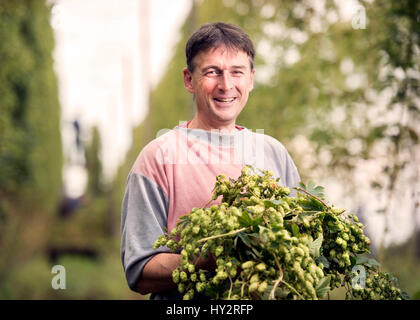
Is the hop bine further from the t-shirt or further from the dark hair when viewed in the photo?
the dark hair

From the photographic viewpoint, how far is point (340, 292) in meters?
8.46

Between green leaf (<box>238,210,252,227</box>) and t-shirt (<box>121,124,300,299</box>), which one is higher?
t-shirt (<box>121,124,300,299</box>)

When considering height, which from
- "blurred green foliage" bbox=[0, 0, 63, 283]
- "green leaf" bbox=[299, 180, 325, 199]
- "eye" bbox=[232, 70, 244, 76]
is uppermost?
"blurred green foliage" bbox=[0, 0, 63, 283]

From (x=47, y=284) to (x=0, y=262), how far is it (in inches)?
95.0

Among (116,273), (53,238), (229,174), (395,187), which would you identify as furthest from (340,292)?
(53,238)

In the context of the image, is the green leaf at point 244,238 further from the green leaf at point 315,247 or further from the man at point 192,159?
the man at point 192,159

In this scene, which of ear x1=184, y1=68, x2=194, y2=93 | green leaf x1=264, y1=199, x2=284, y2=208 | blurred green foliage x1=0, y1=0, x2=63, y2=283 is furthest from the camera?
blurred green foliage x1=0, y1=0, x2=63, y2=283

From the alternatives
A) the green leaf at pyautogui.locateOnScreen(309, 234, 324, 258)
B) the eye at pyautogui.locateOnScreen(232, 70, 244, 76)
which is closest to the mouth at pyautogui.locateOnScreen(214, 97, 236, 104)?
the eye at pyautogui.locateOnScreen(232, 70, 244, 76)

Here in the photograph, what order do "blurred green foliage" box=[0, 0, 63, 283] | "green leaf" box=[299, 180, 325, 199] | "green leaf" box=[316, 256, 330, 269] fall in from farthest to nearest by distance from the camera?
"blurred green foliage" box=[0, 0, 63, 283], "green leaf" box=[299, 180, 325, 199], "green leaf" box=[316, 256, 330, 269]

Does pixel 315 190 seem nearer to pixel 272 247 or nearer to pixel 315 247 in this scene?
pixel 315 247

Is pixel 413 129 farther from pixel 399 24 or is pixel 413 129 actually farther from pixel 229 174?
pixel 229 174

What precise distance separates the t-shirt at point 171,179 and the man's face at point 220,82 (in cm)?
12

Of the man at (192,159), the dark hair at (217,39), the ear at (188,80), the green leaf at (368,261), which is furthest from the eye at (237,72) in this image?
the green leaf at (368,261)

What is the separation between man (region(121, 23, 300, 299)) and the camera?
6.06 feet
